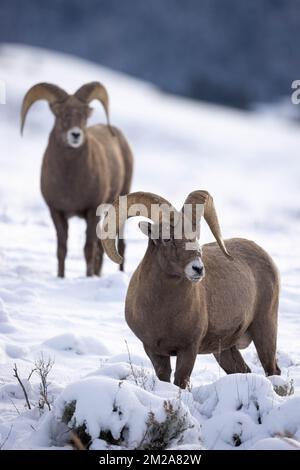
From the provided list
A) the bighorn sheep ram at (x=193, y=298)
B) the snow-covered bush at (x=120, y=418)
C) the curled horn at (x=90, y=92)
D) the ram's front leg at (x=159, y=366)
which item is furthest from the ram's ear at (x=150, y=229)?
the curled horn at (x=90, y=92)

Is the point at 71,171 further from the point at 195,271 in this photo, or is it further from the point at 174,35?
the point at 174,35

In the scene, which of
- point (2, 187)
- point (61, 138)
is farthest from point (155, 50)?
→ point (61, 138)

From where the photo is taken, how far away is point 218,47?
520ft

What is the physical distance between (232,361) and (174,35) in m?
158

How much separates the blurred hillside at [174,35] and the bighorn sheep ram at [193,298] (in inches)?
4352

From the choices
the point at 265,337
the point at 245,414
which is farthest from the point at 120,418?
the point at 265,337

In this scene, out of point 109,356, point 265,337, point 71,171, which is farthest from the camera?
point 71,171

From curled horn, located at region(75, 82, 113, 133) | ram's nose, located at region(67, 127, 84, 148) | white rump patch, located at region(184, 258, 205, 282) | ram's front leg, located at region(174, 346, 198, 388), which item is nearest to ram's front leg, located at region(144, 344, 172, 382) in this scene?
ram's front leg, located at region(174, 346, 198, 388)

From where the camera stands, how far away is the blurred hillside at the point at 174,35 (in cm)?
13962

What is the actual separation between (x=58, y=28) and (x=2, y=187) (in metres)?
162

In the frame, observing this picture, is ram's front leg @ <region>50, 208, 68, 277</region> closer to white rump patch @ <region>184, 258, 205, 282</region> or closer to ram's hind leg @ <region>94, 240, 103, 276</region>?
ram's hind leg @ <region>94, 240, 103, 276</region>

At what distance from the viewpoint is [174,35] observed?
16062 centimetres

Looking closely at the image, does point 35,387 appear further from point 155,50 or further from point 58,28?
point 58,28

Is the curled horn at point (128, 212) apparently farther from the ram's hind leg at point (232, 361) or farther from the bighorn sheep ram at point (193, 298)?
the ram's hind leg at point (232, 361)
